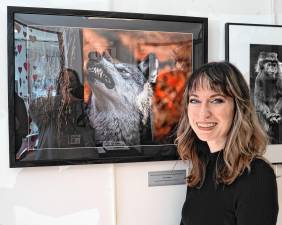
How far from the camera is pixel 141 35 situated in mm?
1525

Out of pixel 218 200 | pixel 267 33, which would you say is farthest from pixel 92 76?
pixel 267 33

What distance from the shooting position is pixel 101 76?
4.87 feet

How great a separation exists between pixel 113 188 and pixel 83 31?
0.66 m

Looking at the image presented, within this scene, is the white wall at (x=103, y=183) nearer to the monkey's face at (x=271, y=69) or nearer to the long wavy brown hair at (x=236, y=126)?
the monkey's face at (x=271, y=69)

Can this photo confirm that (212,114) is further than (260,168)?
Yes

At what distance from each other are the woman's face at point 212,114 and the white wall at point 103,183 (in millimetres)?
346

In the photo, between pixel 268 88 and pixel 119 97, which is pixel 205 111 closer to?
pixel 119 97

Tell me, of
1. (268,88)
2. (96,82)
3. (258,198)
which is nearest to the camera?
(258,198)

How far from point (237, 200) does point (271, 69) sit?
2.41 ft

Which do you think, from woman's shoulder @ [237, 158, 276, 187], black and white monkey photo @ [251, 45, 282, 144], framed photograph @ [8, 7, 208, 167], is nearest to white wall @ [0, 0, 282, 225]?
framed photograph @ [8, 7, 208, 167]

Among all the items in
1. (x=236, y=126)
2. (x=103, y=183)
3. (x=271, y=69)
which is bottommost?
(x=103, y=183)

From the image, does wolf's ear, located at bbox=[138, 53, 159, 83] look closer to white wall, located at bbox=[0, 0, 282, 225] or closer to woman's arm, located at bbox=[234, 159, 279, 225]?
white wall, located at bbox=[0, 0, 282, 225]

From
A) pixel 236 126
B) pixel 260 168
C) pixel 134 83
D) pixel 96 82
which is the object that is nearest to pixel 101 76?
pixel 96 82

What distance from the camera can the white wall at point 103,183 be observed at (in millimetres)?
1433
